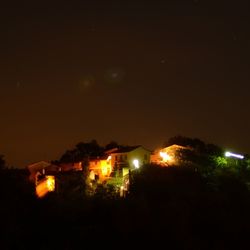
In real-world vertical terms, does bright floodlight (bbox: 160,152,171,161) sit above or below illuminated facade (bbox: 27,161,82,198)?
below

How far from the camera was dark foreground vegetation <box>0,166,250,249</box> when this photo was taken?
21000mm

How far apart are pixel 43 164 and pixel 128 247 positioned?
33.6 metres

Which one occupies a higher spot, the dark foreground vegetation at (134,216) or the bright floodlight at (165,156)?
the bright floodlight at (165,156)

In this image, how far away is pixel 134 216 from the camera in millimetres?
26312

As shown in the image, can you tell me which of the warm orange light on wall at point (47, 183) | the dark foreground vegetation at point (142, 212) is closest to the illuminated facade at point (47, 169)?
the warm orange light on wall at point (47, 183)

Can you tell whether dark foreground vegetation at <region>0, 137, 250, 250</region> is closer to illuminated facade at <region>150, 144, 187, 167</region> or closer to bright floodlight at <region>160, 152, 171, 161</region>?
illuminated facade at <region>150, 144, 187, 167</region>

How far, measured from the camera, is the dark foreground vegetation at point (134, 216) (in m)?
21.0

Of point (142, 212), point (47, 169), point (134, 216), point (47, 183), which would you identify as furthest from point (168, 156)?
point (134, 216)

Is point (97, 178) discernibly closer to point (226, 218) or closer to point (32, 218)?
point (226, 218)

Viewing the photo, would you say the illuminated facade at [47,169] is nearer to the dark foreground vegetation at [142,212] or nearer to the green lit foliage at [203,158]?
the dark foreground vegetation at [142,212]

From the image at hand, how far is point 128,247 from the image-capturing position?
24.3 meters

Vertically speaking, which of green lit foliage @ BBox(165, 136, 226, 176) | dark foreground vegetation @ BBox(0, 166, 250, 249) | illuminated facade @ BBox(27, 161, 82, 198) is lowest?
dark foreground vegetation @ BBox(0, 166, 250, 249)

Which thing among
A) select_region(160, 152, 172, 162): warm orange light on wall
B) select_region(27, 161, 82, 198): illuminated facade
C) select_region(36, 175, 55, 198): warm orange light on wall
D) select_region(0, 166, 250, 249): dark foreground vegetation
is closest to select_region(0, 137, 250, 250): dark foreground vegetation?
select_region(0, 166, 250, 249): dark foreground vegetation

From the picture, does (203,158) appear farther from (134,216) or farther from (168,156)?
(134,216)
